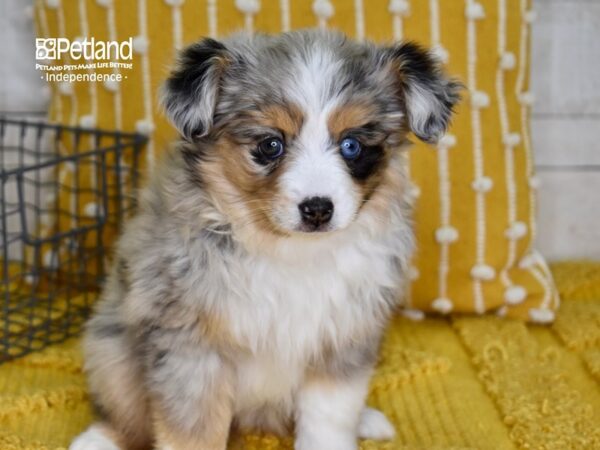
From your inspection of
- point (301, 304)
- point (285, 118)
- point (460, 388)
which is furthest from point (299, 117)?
point (460, 388)

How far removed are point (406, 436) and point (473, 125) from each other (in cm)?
97

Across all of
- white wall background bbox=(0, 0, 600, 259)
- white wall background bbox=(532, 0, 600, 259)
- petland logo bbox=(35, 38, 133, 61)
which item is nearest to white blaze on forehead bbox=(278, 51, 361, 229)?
petland logo bbox=(35, 38, 133, 61)

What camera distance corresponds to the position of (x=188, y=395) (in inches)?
73.1

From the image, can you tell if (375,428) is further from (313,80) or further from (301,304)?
(313,80)

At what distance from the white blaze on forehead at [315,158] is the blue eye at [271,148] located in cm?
3

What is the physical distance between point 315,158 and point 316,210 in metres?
0.11

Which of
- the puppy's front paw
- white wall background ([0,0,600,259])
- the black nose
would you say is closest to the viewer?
the black nose

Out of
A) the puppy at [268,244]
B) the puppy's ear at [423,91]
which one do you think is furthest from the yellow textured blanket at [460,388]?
the puppy's ear at [423,91]

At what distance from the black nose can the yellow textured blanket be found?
2.04ft

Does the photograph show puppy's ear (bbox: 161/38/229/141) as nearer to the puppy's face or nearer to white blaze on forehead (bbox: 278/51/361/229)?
the puppy's face

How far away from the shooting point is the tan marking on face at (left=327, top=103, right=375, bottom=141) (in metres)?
1.78

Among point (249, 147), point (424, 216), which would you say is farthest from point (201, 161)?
point (424, 216)

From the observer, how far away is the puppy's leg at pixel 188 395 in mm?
1856

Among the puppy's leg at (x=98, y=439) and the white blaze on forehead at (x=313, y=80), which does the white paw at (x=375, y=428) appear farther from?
→ the white blaze on forehead at (x=313, y=80)
